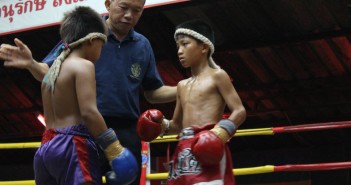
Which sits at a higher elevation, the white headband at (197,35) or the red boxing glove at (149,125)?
the white headband at (197,35)

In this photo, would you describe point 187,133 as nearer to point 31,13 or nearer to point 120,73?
point 120,73

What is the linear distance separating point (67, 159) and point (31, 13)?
273 centimetres

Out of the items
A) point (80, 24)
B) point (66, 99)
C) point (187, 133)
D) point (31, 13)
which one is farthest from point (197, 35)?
point (31, 13)

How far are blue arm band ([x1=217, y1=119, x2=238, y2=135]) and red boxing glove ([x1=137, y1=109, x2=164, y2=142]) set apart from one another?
0.27 meters

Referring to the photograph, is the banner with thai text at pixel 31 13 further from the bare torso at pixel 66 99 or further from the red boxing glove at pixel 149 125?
the bare torso at pixel 66 99

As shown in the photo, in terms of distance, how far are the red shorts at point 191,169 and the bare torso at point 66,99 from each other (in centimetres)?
42

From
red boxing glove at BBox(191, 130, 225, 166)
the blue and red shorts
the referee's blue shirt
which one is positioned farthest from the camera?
the referee's blue shirt

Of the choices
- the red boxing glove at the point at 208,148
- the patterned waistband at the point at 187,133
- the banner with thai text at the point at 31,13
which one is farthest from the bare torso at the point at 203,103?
the banner with thai text at the point at 31,13

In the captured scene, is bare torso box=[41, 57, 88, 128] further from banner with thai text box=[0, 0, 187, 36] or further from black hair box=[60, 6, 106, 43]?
banner with thai text box=[0, 0, 187, 36]

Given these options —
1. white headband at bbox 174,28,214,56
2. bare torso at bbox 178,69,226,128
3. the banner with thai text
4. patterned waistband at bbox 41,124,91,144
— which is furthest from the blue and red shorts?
the banner with thai text

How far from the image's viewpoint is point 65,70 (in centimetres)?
194

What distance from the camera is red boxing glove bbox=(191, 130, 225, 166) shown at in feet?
6.56

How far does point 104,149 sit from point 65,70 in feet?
0.93

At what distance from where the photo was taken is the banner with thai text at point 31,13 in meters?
4.27
